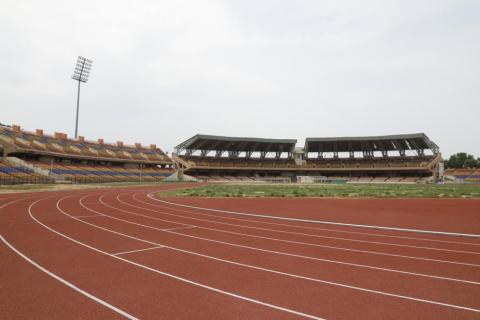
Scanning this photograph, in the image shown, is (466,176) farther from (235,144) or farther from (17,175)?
(17,175)

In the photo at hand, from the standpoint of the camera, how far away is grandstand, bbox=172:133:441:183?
70875 millimetres

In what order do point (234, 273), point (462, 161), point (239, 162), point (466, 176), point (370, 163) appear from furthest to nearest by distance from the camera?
point (462, 161) → point (466, 176) → point (239, 162) → point (370, 163) → point (234, 273)

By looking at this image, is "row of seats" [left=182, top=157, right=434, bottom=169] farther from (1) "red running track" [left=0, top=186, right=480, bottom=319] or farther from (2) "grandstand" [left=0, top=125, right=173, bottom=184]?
(1) "red running track" [left=0, top=186, right=480, bottom=319]

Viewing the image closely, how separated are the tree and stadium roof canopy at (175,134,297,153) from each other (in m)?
85.9

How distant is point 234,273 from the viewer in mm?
6406

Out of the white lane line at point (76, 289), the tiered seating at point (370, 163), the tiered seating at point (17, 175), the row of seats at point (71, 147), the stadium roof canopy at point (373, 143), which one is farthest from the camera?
the tiered seating at point (370, 163)

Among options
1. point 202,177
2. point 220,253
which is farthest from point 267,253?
point 202,177

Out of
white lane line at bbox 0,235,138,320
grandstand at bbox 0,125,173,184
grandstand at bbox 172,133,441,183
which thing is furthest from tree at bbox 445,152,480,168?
white lane line at bbox 0,235,138,320

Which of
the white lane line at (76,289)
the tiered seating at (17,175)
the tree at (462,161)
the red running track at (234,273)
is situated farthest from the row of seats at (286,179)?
the tree at (462,161)

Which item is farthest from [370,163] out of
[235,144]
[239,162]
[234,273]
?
[234,273]

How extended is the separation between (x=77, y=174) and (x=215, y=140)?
110 feet

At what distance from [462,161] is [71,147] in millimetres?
142396

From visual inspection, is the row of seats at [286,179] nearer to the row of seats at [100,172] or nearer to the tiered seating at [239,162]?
the tiered seating at [239,162]

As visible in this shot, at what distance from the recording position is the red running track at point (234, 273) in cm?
469
